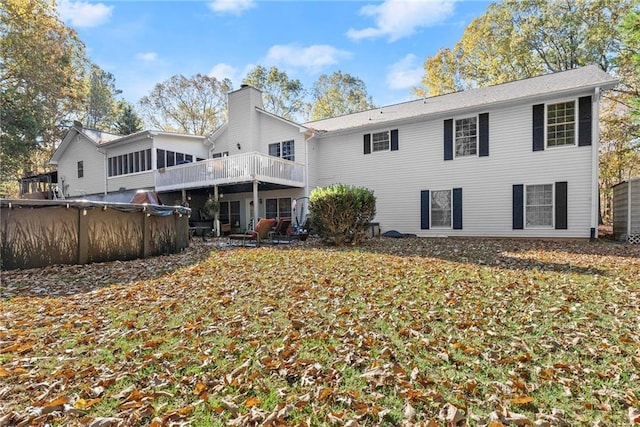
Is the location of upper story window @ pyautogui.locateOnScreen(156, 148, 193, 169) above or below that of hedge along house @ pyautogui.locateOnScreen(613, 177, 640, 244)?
above

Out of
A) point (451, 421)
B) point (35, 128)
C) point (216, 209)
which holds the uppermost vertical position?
point (35, 128)

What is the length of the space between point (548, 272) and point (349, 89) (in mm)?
30184

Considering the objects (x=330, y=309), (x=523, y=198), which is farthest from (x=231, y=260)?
(x=523, y=198)

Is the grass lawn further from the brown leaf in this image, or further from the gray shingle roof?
the gray shingle roof

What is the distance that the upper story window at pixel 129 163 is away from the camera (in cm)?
1903

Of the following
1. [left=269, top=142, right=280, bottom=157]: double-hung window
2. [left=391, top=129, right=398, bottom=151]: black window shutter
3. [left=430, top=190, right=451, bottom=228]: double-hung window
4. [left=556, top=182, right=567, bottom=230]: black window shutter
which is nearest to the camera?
[left=556, top=182, right=567, bottom=230]: black window shutter

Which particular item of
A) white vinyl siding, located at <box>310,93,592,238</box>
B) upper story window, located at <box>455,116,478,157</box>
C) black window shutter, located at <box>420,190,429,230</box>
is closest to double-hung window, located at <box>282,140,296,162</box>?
white vinyl siding, located at <box>310,93,592,238</box>

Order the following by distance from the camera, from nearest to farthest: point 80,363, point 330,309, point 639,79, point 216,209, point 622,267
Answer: point 80,363 < point 330,309 < point 622,267 < point 216,209 < point 639,79

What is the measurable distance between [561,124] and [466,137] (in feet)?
10.2

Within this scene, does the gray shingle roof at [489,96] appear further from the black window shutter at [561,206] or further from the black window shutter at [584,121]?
the black window shutter at [561,206]

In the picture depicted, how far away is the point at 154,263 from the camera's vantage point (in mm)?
7930

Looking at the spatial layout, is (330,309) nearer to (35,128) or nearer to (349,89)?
(35,128)

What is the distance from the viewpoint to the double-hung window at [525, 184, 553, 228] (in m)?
11.9

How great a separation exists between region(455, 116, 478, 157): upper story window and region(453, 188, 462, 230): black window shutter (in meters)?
1.54
